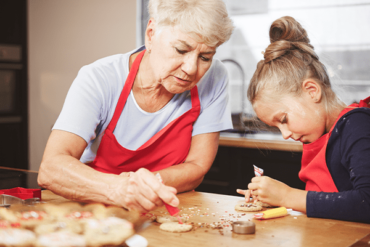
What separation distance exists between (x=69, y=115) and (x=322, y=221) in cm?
83

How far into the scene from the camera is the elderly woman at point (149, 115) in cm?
112

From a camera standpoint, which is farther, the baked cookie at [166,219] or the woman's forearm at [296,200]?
the woman's forearm at [296,200]

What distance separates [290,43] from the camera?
1.35m

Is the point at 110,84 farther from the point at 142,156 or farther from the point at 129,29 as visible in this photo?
the point at 129,29

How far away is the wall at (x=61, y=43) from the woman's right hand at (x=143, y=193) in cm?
276

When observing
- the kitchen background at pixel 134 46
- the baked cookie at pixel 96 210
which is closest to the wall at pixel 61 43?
the kitchen background at pixel 134 46

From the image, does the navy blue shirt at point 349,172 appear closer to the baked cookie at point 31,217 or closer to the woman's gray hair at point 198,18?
the woman's gray hair at point 198,18

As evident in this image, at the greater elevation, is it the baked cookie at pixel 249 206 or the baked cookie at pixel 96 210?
the baked cookie at pixel 96 210

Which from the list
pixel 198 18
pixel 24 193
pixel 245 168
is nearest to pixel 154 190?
pixel 24 193

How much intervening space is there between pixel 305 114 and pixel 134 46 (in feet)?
8.29

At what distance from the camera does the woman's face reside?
1233 mm

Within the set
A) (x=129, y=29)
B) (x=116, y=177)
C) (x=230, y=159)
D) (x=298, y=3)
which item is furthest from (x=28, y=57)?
(x=116, y=177)

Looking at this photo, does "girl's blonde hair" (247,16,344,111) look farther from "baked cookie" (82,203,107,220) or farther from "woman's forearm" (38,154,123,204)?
"baked cookie" (82,203,107,220)

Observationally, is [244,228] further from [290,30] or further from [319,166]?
[290,30]
